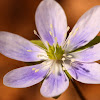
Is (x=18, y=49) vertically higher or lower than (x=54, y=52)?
higher

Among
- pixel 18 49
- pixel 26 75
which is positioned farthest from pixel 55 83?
pixel 18 49

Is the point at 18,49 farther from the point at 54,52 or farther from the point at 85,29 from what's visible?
the point at 85,29

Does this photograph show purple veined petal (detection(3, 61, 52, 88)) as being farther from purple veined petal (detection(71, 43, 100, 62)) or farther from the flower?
purple veined petal (detection(71, 43, 100, 62))

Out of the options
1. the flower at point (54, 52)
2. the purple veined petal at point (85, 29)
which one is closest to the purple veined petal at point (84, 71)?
the flower at point (54, 52)

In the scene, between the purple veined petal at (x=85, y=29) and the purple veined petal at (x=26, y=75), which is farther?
the purple veined petal at (x=85, y=29)

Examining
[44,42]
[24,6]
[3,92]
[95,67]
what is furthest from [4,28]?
[95,67]

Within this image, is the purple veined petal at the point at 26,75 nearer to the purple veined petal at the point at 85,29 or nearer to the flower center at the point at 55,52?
the flower center at the point at 55,52

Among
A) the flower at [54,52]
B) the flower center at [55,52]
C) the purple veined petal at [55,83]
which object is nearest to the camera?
the purple veined petal at [55,83]
